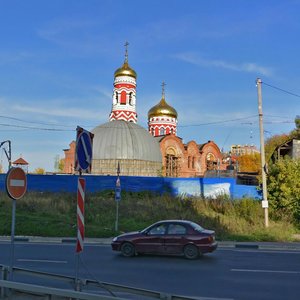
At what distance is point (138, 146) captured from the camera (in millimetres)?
55875

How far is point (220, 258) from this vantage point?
46.8ft

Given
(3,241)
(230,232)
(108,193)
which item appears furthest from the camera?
(108,193)

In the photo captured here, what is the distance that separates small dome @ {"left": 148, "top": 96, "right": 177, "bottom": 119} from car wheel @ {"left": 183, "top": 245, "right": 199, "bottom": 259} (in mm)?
59485

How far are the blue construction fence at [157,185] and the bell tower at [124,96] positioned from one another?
36.0 meters

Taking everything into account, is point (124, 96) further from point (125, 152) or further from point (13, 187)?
point (13, 187)

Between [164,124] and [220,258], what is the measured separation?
59.2 m

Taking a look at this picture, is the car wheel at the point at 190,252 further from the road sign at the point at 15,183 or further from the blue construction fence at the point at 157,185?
the blue construction fence at the point at 157,185

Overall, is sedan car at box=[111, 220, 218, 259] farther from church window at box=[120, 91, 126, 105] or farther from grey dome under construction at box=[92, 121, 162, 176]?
church window at box=[120, 91, 126, 105]

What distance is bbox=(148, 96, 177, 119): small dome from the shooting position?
72.9 meters

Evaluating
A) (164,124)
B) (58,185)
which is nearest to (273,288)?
(58,185)

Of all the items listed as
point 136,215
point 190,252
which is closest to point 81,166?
point 190,252

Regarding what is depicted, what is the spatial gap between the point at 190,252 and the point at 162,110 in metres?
59.6

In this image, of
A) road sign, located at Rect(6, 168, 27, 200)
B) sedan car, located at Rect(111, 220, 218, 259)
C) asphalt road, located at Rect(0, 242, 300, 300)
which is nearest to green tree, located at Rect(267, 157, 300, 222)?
asphalt road, located at Rect(0, 242, 300, 300)

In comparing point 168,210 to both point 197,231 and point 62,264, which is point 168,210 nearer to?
point 197,231
